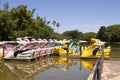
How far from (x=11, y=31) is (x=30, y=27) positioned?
18.2ft

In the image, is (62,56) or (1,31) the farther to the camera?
(1,31)

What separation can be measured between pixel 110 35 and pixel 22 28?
67.1 m

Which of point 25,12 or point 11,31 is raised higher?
point 25,12

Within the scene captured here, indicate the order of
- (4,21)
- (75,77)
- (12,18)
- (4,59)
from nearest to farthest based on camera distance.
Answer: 1. (75,77)
2. (4,59)
3. (4,21)
4. (12,18)

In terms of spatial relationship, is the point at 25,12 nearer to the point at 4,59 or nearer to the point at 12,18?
the point at 12,18

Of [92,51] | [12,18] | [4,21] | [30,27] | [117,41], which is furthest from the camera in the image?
[117,41]

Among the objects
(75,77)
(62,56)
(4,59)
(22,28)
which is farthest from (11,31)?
(75,77)

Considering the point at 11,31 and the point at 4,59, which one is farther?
the point at 11,31

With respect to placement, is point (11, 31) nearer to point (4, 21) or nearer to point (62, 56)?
point (4, 21)

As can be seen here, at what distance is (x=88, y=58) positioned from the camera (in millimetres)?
26547

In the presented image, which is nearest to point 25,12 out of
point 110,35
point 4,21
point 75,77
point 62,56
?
point 4,21

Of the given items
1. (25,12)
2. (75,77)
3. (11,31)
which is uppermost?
(25,12)

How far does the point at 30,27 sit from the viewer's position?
4522 centimetres

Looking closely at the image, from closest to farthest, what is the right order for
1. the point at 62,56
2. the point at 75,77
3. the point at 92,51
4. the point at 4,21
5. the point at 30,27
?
the point at 75,77, the point at 92,51, the point at 62,56, the point at 4,21, the point at 30,27
